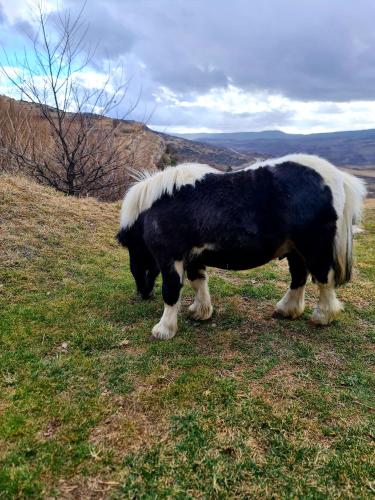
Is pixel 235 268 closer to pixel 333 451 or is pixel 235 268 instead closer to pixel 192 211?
pixel 192 211

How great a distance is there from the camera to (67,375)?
11.3 feet

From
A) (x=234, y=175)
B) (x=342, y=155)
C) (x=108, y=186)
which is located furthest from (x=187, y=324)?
(x=342, y=155)

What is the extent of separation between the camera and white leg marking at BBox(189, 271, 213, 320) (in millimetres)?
4527

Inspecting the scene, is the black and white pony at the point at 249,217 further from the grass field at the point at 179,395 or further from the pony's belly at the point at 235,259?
the grass field at the point at 179,395

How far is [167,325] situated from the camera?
4.14 metres

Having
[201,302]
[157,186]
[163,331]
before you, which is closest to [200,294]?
[201,302]

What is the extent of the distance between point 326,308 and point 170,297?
1.78 meters

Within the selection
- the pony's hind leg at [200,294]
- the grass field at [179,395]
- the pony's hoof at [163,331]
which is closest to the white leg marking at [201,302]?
the pony's hind leg at [200,294]

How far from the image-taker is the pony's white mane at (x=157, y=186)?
399cm

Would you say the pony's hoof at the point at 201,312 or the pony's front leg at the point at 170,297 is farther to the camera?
the pony's hoof at the point at 201,312

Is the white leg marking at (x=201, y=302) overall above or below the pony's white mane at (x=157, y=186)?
below

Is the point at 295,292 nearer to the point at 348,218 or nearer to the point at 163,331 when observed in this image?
the point at 348,218

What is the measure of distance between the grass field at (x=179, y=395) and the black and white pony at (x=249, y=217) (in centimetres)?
64

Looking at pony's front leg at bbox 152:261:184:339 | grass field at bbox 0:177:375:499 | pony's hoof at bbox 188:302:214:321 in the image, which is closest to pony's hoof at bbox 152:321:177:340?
pony's front leg at bbox 152:261:184:339
